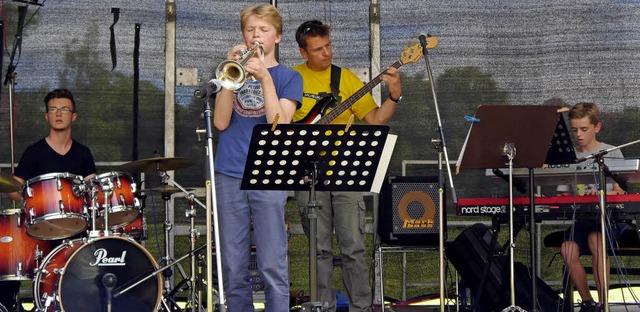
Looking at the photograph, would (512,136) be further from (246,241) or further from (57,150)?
(57,150)

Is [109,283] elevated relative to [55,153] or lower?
lower

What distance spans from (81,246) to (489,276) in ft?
8.65

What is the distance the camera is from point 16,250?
681 centimetres

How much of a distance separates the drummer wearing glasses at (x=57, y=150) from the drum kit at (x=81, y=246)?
0.45 metres

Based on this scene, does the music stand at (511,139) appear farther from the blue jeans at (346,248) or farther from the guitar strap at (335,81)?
the guitar strap at (335,81)

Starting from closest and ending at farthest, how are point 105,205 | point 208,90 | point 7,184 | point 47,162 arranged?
point 208,90 → point 7,184 → point 105,205 → point 47,162

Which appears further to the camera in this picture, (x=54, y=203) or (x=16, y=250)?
(x=16, y=250)

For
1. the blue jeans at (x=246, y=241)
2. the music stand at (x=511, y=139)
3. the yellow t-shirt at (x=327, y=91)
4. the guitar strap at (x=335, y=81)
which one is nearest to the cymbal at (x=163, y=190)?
the yellow t-shirt at (x=327, y=91)

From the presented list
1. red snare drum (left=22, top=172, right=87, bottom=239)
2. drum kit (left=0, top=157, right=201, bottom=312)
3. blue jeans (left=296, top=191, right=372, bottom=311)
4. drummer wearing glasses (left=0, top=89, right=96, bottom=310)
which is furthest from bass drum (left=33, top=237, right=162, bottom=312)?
blue jeans (left=296, top=191, right=372, bottom=311)

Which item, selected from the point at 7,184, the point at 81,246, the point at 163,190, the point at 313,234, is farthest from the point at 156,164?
the point at 313,234

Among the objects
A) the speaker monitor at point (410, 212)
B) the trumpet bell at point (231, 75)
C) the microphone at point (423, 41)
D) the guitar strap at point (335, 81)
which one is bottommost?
the speaker monitor at point (410, 212)

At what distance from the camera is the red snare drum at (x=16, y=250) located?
6746 millimetres

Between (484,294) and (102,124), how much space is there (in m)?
3.17

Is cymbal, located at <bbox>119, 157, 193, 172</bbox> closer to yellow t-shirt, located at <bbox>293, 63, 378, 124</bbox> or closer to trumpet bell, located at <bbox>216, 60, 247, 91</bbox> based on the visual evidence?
yellow t-shirt, located at <bbox>293, 63, 378, 124</bbox>
